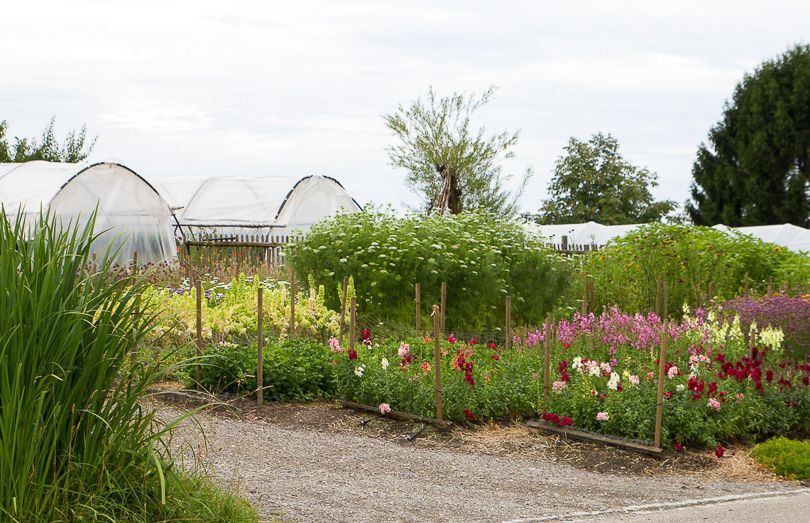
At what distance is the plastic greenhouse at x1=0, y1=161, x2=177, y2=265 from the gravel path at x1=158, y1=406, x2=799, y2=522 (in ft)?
39.7

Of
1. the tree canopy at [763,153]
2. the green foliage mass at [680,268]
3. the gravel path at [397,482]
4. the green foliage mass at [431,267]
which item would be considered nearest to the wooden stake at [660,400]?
the gravel path at [397,482]

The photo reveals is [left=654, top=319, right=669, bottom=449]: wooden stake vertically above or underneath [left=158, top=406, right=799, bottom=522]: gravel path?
above

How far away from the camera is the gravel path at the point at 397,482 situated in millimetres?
5098

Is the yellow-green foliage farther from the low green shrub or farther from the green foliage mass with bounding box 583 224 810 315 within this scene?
the green foliage mass with bounding box 583 224 810 315

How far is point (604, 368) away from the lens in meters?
7.23

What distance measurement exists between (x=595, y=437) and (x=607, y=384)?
1.62ft

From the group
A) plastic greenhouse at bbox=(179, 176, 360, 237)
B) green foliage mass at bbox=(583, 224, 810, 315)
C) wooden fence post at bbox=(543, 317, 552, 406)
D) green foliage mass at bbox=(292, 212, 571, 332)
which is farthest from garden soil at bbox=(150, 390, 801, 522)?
plastic greenhouse at bbox=(179, 176, 360, 237)

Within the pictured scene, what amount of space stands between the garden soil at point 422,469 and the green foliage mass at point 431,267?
3904mm

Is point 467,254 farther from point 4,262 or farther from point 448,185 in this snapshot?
point 4,262

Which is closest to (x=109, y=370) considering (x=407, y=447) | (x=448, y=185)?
(x=407, y=447)

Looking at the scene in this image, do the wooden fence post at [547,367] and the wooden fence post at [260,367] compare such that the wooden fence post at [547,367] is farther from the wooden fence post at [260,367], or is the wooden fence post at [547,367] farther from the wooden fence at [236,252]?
the wooden fence at [236,252]

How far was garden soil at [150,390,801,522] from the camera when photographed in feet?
17.0

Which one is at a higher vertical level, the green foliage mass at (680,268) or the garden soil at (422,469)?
the green foliage mass at (680,268)

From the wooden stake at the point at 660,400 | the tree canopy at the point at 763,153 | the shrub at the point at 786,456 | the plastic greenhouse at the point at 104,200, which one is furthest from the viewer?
the tree canopy at the point at 763,153
